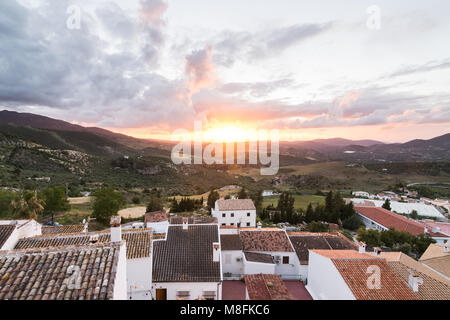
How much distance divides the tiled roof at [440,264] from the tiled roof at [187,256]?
14.7 meters

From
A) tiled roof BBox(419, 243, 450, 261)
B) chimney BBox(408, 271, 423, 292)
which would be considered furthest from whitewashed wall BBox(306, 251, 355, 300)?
tiled roof BBox(419, 243, 450, 261)

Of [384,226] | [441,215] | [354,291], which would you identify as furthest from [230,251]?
[441,215]

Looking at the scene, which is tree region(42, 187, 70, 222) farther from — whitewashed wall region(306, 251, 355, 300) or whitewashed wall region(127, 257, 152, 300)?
whitewashed wall region(306, 251, 355, 300)

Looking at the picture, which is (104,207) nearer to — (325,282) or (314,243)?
(314,243)

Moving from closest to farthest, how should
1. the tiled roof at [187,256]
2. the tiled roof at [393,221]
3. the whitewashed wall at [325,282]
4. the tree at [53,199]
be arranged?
1. the whitewashed wall at [325,282]
2. the tiled roof at [187,256]
3. the tree at [53,199]
4. the tiled roof at [393,221]

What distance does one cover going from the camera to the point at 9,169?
141ft

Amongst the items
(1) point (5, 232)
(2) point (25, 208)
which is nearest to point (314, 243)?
(1) point (5, 232)

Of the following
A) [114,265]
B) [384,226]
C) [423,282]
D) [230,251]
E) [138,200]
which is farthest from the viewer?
[138,200]

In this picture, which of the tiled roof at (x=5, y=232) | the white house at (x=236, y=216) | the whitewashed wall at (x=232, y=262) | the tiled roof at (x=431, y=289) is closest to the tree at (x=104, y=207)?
the white house at (x=236, y=216)

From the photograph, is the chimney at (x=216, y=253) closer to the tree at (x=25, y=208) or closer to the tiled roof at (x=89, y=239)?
the tiled roof at (x=89, y=239)

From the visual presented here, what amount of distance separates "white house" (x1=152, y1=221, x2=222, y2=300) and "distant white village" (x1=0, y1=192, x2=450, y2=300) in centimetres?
5

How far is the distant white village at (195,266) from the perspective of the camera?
5000mm
